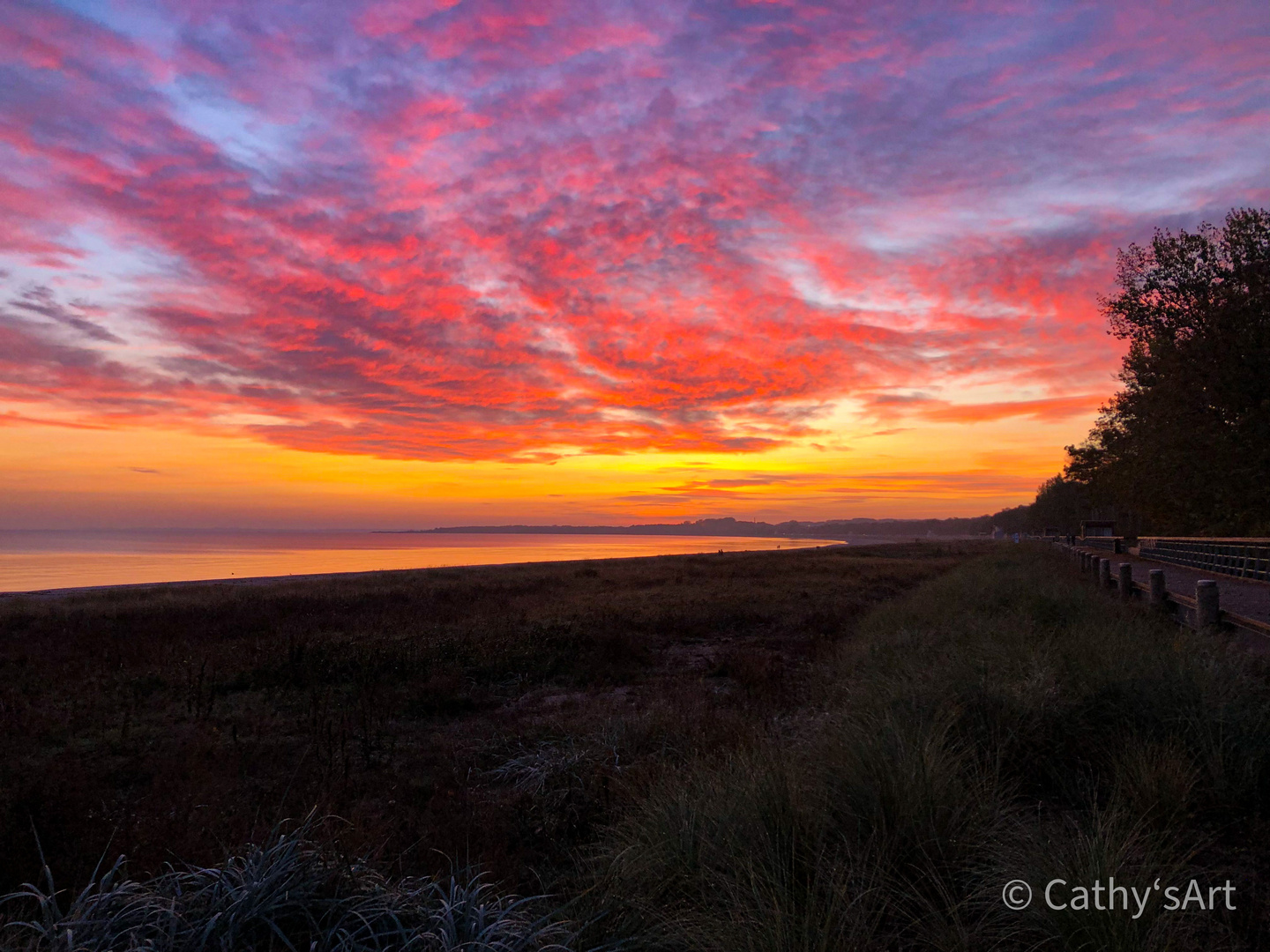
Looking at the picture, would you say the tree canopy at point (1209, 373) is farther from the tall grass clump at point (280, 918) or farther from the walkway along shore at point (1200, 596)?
the tall grass clump at point (280, 918)

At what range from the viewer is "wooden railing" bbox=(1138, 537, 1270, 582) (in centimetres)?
1911

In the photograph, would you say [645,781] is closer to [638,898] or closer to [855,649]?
[638,898]

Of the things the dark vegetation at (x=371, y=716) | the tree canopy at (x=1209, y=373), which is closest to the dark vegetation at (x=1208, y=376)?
the tree canopy at (x=1209, y=373)

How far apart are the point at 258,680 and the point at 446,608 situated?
9.11 meters

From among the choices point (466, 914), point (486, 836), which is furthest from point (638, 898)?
point (486, 836)

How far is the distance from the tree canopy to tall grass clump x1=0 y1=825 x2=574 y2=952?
110 ft

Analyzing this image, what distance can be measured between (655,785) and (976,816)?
253 centimetres

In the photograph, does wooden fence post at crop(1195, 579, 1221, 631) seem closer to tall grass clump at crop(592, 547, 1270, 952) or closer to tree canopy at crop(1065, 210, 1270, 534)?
tall grass clump at crop(592, 547, 1270, 952)

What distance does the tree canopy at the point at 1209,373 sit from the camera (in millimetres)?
27641

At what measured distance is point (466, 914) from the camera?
3.26 metres

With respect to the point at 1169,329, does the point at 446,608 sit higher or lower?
lower

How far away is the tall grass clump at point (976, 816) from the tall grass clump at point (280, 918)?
724 millimetres

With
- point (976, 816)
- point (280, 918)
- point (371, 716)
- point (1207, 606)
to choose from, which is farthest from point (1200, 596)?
point (371, 716)

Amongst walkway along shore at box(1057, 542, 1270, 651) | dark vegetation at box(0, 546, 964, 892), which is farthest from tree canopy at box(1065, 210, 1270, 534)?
dark vegetation at box(0, 546, 964, 892)
